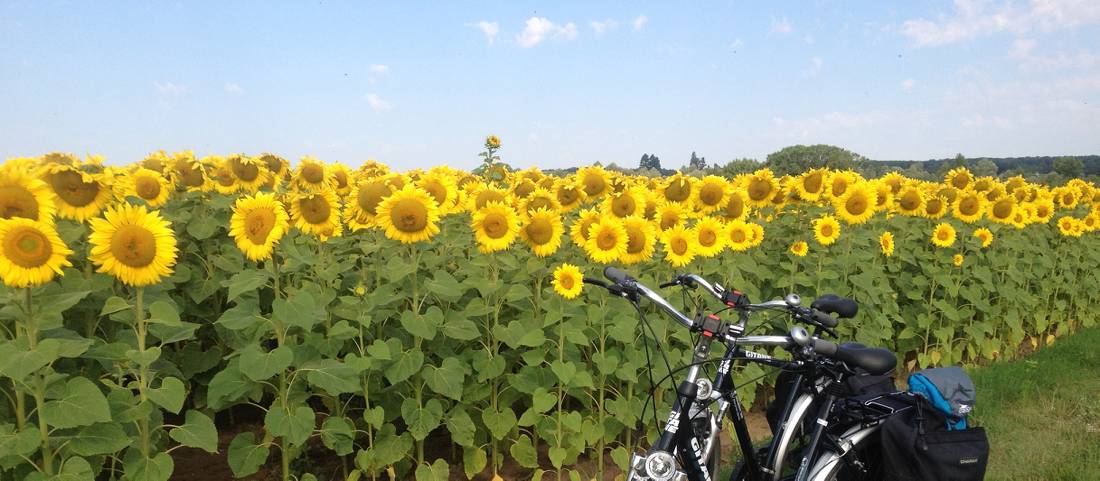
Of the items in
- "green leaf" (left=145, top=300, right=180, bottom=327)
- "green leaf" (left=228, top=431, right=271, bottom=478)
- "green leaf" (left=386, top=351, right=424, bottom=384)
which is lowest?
"green leaf" (left=228, top=431, right=271, bottom=478)

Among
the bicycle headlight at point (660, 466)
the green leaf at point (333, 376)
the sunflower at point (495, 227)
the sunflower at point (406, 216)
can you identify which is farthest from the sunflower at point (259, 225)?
the bicycle headlight at point (660, 466)

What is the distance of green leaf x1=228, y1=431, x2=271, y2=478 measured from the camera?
3.48 m

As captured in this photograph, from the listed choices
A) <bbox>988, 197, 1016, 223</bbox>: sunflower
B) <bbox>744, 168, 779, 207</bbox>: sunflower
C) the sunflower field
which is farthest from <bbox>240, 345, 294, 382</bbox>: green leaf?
<bbox>988, 197, 1016, 223</bbox>: sunflower

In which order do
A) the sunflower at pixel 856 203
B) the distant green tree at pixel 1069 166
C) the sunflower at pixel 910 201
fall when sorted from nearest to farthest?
the sunflower at pixel 856 203
the sunflower at pixel 910 201
the distant green tree at pixel 1069 166

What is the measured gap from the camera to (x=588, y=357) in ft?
14.7

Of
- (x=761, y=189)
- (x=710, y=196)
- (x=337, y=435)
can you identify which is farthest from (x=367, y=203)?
(x=761, y=189)

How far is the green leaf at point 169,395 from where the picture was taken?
291 centimetres

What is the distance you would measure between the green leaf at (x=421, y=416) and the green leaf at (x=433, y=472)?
300 mm

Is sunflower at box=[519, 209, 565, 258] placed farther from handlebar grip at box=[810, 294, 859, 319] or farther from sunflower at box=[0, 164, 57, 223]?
sunflower at box=[0, 164, 57, 223]

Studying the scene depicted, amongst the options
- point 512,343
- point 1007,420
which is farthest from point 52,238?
point 1007,420

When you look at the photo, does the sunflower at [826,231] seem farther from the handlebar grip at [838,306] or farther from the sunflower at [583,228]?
the handlebar grip at [838,306]

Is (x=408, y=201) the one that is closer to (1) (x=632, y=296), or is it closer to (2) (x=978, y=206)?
(1) (x=632, y=296)

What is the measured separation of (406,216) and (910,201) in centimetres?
587

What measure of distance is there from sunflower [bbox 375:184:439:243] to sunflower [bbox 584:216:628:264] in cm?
100
